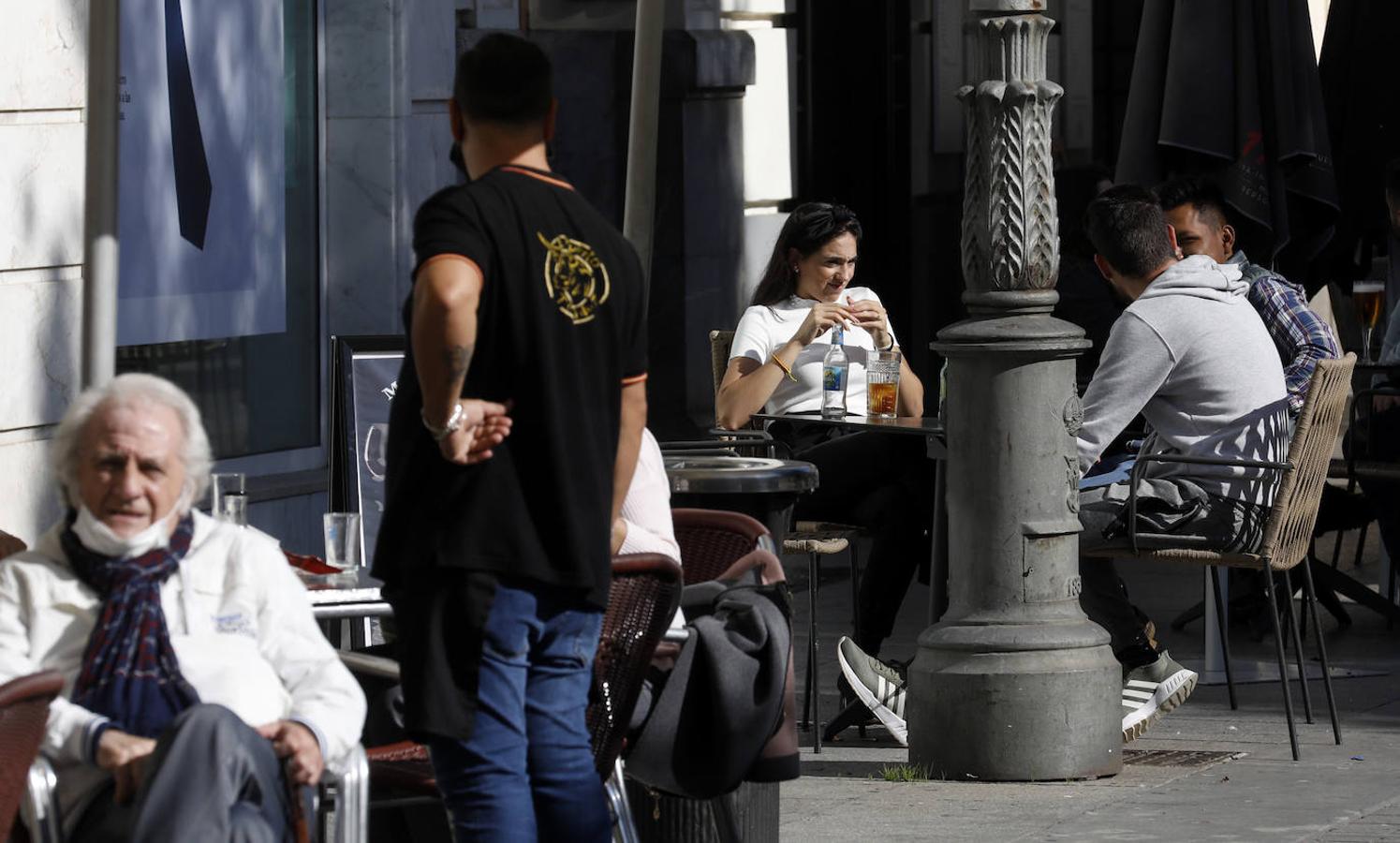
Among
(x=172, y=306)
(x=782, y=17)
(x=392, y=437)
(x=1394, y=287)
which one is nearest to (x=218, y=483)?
(x=392, y=437)

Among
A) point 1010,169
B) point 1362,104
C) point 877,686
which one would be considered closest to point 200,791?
point 1010,169

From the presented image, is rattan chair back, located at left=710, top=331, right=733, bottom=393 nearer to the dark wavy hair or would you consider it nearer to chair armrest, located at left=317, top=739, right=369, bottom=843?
the dark wavy hair

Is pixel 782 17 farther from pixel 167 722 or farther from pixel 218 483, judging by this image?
pixel 167 722

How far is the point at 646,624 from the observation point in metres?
4.52

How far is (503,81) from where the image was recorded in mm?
4230

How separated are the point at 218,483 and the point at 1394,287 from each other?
6011 millimetres

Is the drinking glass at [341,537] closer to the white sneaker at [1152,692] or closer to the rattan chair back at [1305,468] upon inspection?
the white sneaker at [1152,692]

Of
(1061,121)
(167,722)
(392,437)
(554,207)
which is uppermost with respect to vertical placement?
(1061,121)

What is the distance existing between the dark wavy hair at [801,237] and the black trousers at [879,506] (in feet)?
2.11

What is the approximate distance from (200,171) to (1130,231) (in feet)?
9.65

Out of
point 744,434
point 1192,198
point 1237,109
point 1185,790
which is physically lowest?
point 1185,790

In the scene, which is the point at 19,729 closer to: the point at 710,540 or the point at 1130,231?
the point at 710,540

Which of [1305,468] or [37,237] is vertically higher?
[37,237]

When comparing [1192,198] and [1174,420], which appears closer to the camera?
[1174,420]
